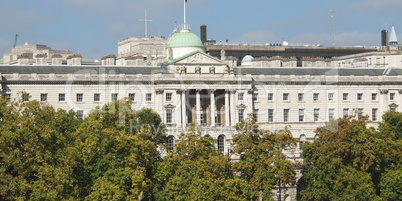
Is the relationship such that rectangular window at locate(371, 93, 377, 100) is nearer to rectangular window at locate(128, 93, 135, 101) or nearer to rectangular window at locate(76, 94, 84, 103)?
Result: rectangular window at locate(128, 93, 135, 101)

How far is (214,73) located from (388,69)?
36.2 metres

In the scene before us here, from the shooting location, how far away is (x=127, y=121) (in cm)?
12194

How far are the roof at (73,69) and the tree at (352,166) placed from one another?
42.4 metres

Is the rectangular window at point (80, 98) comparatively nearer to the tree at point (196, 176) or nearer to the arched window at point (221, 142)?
the arched window at point (221, 142)

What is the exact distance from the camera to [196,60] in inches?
6353

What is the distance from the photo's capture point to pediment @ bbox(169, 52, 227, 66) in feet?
528

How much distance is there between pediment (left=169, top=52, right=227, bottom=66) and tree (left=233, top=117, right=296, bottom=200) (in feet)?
124

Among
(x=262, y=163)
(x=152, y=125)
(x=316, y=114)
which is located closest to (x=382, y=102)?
(x=316, y=114)

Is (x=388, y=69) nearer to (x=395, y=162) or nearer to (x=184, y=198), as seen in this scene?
(x=395, y=162)

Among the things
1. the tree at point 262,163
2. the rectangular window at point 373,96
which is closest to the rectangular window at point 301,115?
the rectangular window at point 373,96

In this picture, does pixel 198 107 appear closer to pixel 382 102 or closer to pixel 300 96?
pixel 300 96

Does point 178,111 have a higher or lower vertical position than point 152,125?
higher

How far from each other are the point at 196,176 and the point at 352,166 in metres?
22.4

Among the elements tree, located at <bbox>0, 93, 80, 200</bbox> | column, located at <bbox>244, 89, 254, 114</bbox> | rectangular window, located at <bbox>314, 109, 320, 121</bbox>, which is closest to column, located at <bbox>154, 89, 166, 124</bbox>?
column, located at <bbox>244, 89, 254, 114</bbox>
